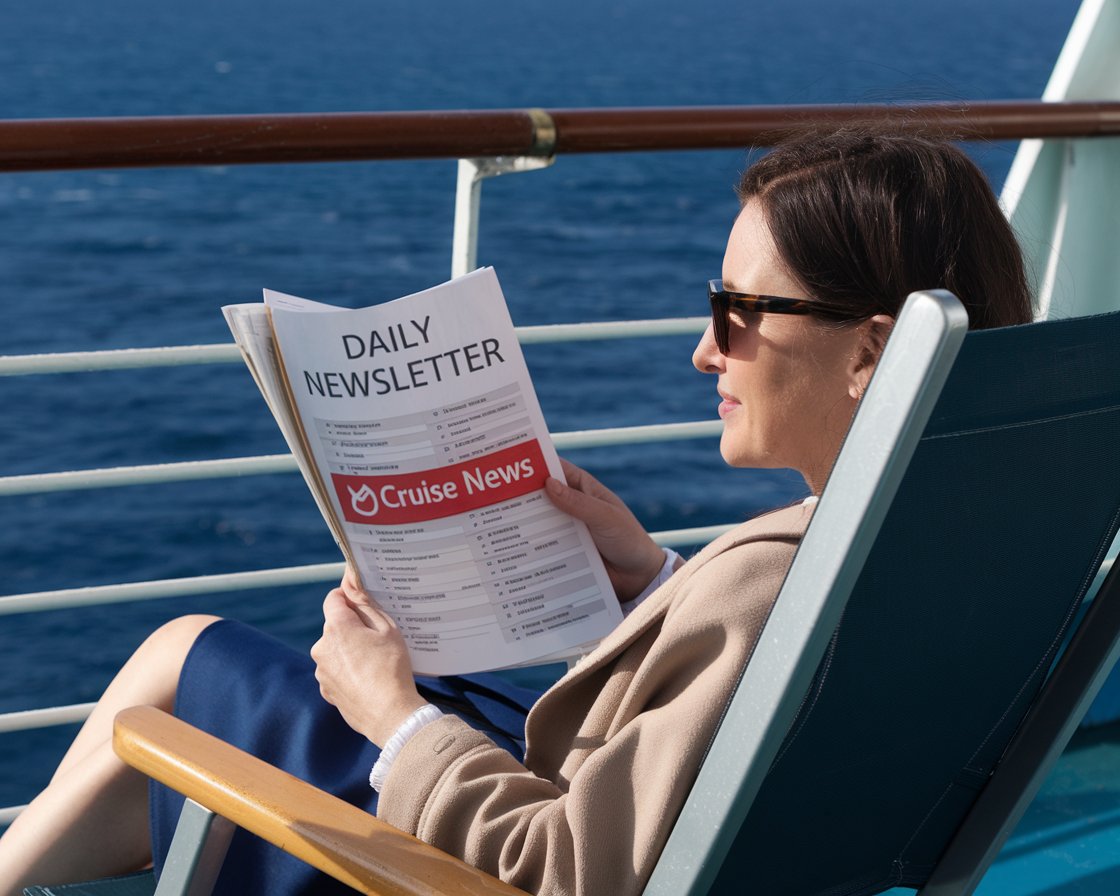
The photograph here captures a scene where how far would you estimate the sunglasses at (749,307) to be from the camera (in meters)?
1.28

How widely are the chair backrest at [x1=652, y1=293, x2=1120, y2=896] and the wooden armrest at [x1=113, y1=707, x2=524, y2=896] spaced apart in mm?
181

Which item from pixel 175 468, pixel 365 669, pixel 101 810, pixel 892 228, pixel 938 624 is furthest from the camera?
pixel 175 468

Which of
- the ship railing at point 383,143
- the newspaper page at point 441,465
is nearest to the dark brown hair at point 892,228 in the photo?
the newspaper page at point 441,465

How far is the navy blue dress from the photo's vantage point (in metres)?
1.47

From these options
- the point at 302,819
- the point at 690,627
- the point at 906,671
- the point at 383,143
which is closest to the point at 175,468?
the point at 383,143

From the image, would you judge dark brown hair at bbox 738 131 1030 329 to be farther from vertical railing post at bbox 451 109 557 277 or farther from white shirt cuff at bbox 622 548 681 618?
vertical railing post at bbox 451 109 557 277

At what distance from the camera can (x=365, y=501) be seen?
147 centimetres

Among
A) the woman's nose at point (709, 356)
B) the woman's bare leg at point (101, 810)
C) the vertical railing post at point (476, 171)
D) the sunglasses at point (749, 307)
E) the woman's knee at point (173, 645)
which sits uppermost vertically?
the sunglasses at point (749, 307)

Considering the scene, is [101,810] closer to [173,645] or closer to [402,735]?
[173,645]

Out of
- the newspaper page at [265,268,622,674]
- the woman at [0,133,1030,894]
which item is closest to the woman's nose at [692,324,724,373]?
the woman at [0,133,1030,894]

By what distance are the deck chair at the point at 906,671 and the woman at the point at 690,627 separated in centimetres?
6

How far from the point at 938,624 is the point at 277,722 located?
70cm

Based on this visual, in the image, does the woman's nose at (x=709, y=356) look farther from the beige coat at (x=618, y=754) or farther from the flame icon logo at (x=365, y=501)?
the flame icon logo at (x=365, y=501)

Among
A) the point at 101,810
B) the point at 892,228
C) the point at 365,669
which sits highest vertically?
the point at 892,228
